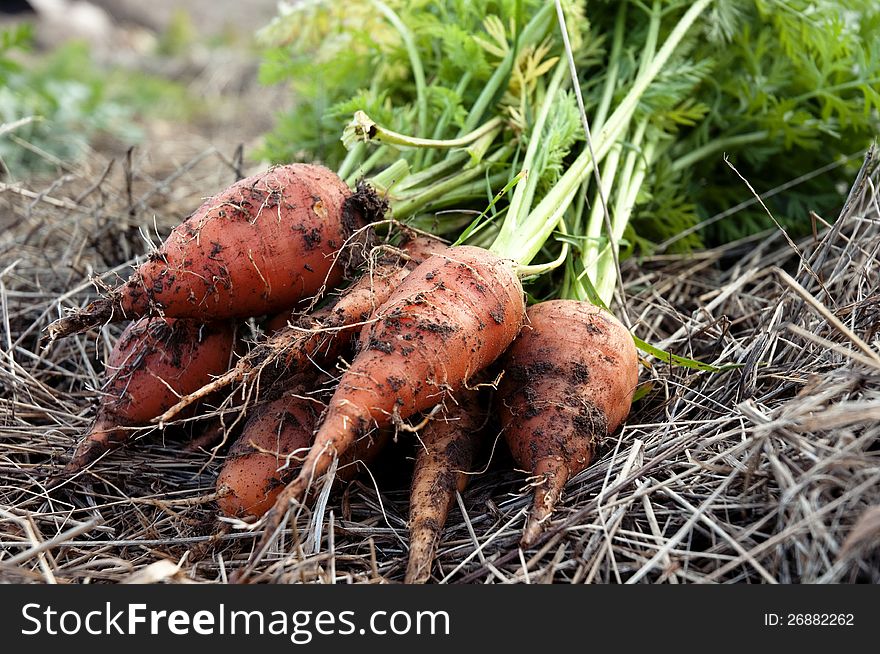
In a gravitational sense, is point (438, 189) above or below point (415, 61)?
below

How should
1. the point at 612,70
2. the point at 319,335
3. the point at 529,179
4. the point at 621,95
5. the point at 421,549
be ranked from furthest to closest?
1. the point at 612,70
2. the point at 621,95
3. the point at 529,179
4. the point at 319,335
5. the point at 421,549

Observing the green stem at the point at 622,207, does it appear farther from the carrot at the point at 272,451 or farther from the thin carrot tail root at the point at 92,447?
the thin carrot tail root at the point at 92,447

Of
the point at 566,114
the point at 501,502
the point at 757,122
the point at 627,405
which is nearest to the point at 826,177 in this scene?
the point at 757,122

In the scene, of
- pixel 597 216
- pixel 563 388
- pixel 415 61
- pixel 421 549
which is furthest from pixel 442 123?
pixel 421 549

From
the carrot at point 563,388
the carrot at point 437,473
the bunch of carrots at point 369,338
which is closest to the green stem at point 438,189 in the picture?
the bunch of carrots at point 369,338

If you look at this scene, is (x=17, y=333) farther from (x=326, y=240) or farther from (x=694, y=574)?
(x=694, y=574)

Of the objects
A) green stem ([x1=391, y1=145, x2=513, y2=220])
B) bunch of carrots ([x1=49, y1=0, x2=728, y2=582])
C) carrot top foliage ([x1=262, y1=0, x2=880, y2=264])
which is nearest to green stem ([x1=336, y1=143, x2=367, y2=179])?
carrot top foliage ([x1=262, y1=0, x2=880, y2=264])

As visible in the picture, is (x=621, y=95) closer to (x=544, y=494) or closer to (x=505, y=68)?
(x=505, y=68)
